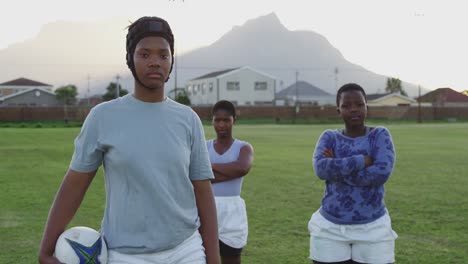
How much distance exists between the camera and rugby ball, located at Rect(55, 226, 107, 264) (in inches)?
117

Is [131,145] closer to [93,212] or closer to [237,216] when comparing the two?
[237,216]

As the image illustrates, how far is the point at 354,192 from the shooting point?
185 inches

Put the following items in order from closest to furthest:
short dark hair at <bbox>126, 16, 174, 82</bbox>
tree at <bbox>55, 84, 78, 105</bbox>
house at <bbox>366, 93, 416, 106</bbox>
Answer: short dark hair at <bbox>126, 16, 174, 82</bbox>, tree at <bbox>55, 84, 78, 105</bbox>, house at <bbox>366, 93, 416, 106</bbox>

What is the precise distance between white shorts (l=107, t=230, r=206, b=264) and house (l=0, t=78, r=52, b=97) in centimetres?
11662

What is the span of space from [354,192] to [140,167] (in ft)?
7.37

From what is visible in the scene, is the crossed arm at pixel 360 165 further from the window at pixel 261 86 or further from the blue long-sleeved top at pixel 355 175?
the window at pixel 261 86

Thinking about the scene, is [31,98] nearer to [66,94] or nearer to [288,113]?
[66,94]

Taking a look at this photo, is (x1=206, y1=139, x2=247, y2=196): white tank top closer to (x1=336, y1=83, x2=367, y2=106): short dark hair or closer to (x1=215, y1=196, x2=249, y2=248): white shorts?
(x1=215, y1=196, x2=249, y2=248): white shorts

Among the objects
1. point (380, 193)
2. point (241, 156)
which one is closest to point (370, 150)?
point (380, 193)

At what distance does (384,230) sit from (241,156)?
178 centimetres

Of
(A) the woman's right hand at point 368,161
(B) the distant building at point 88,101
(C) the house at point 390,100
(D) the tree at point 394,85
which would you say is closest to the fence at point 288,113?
(B) the distant building at point 88,101

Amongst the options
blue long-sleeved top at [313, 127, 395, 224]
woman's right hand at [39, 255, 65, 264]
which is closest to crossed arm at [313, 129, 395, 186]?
blue long-sleeved top at [313, 127, 395, 224]

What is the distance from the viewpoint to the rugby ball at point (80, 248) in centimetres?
297

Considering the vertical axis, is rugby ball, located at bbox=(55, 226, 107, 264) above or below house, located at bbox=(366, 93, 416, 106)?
below
